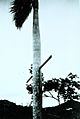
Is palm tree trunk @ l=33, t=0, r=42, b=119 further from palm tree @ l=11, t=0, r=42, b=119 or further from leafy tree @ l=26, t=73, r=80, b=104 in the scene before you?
leafy tree @ l=26, t=73, r=80, b=104

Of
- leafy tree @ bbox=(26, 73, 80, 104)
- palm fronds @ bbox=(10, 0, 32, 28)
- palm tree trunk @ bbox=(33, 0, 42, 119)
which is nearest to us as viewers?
palm tree trunk @ bbox=(33, 0, 42, 119)

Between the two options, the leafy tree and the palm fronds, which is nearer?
the palm fronds

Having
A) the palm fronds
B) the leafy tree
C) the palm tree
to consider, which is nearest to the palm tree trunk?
the palm tree

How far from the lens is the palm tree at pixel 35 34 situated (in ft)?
39.0

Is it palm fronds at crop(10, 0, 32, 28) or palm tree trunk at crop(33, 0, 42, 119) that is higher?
palm fronds at crop(10, 0, 32, 28)

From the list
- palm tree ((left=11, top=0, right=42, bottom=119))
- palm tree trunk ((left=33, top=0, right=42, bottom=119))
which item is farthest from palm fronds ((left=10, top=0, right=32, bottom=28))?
palm tree trunk ((left=33, top=0, right=42, bottom=119))

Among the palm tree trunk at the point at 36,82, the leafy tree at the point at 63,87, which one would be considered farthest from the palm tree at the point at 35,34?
the leafy tree at the point at 63,87

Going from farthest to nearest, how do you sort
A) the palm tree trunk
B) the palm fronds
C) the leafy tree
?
the leafy tree → the palm fronds → the palm tree trunk

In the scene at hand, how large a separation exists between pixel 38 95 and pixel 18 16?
347 centimetres

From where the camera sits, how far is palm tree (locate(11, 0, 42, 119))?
11.9m

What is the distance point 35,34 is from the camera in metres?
12.4

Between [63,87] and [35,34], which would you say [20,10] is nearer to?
[35,34]

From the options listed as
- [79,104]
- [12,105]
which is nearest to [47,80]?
[79,104]

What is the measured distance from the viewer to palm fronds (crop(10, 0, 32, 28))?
42.7 ft
